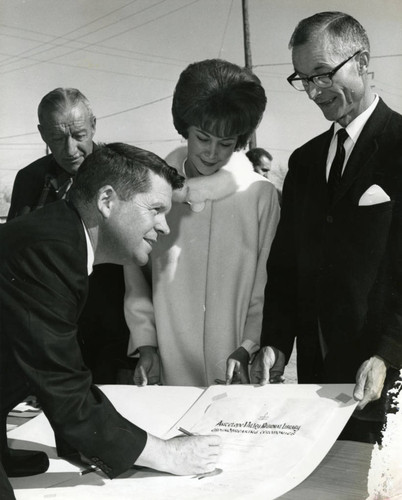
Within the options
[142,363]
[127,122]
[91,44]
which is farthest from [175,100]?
[142,363]

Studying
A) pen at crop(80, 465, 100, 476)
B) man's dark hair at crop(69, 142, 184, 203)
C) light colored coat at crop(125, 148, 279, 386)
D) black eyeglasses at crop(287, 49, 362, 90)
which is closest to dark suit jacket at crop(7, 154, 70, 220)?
light colored coat at crop(125, 148, 279, 386)

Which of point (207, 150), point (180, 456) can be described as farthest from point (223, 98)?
point (180, 456)

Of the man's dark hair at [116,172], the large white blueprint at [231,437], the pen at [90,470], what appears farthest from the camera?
the man's dark hair at [116,172]

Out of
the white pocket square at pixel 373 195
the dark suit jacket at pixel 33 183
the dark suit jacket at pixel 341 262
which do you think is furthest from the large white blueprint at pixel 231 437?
the dark suit jacket at pixel 33 183

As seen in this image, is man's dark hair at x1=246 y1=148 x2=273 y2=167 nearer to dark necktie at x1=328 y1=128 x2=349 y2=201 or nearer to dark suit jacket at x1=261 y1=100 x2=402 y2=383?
dark suit jacket at x1=261 y1=100 x2=402 y2=383

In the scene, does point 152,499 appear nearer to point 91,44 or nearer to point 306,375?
point 306,375

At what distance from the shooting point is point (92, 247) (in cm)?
143

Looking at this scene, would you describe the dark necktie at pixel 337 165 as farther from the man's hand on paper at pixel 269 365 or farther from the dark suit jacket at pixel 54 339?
the dark suit jacket at pixel 54 339

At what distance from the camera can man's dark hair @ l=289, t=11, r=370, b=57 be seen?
1691 mm

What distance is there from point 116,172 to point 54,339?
0.41 m

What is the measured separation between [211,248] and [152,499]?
93 centimetres

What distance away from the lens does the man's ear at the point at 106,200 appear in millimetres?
1426

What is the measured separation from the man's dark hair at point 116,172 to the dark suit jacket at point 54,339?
0.15 m

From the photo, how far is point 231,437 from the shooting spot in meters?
1.38
